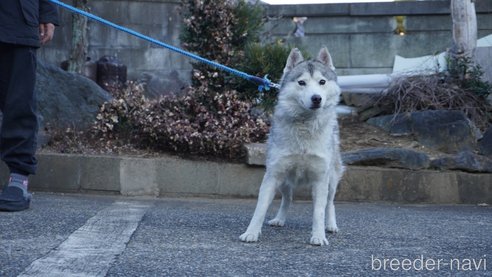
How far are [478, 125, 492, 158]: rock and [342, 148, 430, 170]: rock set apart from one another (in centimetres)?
→ 87

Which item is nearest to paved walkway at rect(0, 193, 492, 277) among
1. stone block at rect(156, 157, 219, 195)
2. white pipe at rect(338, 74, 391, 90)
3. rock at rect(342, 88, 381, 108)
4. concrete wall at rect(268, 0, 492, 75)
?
stone block at rect(156, 157, 219, 195)

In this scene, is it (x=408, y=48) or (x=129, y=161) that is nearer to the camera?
(x=129, y=161)

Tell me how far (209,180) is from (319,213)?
2.76m

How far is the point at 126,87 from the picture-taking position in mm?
8125

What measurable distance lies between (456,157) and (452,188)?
1.21 feet

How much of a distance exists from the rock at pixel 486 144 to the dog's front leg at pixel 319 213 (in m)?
3.73

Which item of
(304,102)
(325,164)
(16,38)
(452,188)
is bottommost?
(452,188)

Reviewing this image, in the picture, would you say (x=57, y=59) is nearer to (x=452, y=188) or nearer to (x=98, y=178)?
(x=98, y=178)

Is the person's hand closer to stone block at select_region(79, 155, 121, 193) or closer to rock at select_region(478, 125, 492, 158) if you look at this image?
stone block at select_region(79, 155, 121, 193)

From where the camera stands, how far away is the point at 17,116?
16.4 ft

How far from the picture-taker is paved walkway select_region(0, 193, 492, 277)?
346cm

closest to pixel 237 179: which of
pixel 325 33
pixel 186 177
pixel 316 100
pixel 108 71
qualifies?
pixel 186 177

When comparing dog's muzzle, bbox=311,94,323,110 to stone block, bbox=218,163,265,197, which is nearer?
dog's muzzle, bbox=311,94,323,110

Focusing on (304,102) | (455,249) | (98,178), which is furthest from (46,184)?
(455,249)
